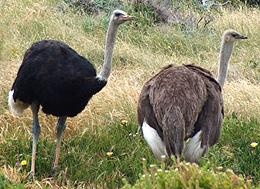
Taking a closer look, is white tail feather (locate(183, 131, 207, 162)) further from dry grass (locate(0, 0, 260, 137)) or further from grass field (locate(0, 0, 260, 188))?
dry grass (locate(0, 0, 260, 137))

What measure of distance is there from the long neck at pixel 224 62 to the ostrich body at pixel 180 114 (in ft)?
3.50

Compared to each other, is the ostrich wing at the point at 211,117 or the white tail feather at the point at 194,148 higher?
the ostrich wing at the point at 211,117

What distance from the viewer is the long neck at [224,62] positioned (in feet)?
20.9

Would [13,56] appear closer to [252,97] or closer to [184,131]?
[252,97]

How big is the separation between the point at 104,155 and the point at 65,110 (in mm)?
602

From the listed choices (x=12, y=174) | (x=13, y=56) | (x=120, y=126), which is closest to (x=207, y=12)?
(x=13, y=56)

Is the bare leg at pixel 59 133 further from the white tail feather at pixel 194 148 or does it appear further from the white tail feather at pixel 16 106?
the white tail feather at pixel 194 148

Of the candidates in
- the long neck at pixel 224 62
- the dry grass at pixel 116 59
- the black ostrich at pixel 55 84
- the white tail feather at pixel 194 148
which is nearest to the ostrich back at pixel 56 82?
the black ostrich at pixel 55 84

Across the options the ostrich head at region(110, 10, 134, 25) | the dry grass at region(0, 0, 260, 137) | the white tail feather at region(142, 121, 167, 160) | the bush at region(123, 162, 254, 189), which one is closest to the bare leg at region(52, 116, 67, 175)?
the dry grass at region(0, 0, 260, 137)

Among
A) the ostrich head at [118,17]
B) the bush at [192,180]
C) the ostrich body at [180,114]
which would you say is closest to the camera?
the bush at [192,180]

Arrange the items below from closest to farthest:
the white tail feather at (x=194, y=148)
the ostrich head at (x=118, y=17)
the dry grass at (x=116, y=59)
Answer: the white tail feather at (x=194, y=148) → the ostrich head at (x=118, y=17) → the dry grass at (x=116, y=59)

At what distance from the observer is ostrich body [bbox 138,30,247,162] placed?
190 inches

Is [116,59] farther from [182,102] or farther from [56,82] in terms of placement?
[182,102]

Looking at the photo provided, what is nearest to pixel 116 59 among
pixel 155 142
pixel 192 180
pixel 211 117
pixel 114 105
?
pixel 114 105
